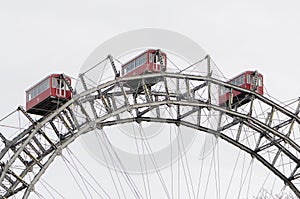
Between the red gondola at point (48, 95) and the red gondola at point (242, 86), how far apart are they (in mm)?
6971

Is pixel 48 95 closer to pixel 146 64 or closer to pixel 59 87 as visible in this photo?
pixel 59 87

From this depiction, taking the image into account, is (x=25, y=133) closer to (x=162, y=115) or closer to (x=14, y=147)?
(x=14, y=147)

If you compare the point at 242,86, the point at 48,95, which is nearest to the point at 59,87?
the point at 48,95

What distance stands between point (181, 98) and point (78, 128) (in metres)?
4.64

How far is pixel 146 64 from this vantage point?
4134 centimetres

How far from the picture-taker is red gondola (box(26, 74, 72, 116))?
41375 mm

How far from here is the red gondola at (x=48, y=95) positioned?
136 ft

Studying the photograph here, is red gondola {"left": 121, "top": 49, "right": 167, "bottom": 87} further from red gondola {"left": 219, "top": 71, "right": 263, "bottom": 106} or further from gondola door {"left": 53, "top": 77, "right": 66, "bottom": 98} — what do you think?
red gondola {"left": 219, "top": 71, "right": 263, "bottom": 106}

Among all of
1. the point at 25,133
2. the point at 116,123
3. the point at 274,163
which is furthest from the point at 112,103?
the point at 274,163

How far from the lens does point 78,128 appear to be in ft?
135

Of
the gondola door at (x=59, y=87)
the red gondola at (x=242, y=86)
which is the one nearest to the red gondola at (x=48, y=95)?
the gondola door at (x=59, y=87)

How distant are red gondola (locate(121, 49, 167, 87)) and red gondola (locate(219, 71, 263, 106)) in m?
3.53

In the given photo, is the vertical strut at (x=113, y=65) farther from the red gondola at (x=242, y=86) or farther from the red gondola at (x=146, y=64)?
the red gondola at (x=242, y=86)

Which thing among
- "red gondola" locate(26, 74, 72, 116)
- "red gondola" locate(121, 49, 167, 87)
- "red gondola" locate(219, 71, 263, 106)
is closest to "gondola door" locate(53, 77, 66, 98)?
"red gondola" locate(26, 74, 72, 116)
